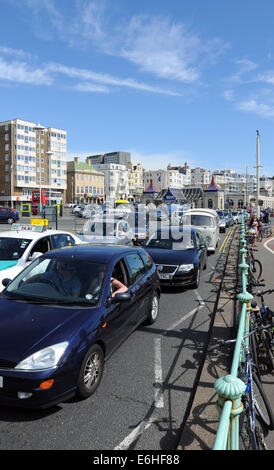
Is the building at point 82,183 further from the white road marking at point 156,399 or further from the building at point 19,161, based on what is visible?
the white road marking at point 156,399

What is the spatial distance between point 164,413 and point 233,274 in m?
7.80

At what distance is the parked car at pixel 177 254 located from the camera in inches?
345

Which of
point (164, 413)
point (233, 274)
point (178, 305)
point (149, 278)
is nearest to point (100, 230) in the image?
point (233, 274)

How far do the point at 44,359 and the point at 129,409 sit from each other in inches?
42.5

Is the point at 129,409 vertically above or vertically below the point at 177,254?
below

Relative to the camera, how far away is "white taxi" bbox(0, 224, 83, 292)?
7241mm

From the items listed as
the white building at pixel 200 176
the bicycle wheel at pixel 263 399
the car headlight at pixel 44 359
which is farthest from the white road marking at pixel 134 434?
the white building at pixel 200 176

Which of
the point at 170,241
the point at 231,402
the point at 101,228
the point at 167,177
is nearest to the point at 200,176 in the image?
the point at 167,177

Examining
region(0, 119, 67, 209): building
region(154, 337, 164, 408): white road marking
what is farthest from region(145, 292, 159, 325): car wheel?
region(0, 119, 67, 209): building

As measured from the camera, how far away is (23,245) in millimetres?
7832

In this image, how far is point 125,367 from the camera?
476 cm

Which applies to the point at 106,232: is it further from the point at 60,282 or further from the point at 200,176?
the point at 200,176

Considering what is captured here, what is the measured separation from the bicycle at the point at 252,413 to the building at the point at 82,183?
99639 mm
